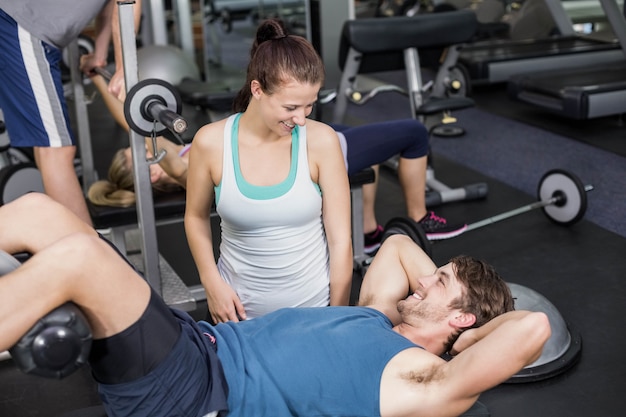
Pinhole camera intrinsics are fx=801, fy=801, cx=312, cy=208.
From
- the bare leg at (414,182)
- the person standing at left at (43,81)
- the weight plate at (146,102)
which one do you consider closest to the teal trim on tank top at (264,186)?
the weight plate at (146,102)

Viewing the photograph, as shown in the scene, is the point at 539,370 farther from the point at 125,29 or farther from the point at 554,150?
the point at 554,150

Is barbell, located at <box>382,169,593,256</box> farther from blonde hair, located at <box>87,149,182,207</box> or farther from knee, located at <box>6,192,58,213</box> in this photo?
knee, located at <box>6,192,58,213</box>

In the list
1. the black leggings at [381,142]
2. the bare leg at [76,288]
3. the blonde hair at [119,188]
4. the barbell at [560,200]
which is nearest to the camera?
the bare leg at [76,288]

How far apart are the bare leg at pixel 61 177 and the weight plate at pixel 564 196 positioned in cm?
173

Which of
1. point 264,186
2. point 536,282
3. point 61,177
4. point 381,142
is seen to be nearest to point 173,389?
point 264,186

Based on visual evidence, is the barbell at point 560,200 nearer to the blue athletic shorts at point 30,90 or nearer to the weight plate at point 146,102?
the weight plate at point 146,102

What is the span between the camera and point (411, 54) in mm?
3379

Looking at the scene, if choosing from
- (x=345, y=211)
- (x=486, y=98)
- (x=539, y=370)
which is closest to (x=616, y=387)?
(x=539, y=370)

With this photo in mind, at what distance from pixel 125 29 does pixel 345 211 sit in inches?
30.6

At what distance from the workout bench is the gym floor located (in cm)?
17

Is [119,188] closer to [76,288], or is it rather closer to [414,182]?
[414,182]

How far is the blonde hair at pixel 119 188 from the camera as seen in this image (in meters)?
2.49

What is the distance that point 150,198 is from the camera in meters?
2.23

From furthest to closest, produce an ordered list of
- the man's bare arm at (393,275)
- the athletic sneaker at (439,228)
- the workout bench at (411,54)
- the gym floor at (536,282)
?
the workout bench at (411,54)
the athletic sneaker at (439,228)
the gym floor at (536,282)
the man's bare arm at (393,275)
